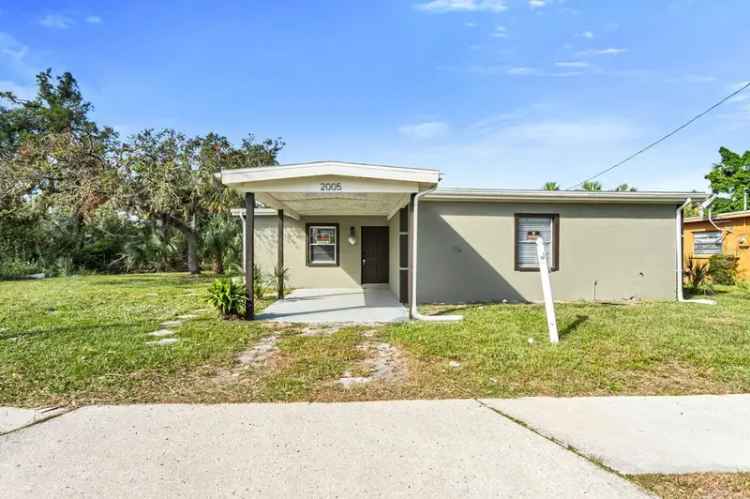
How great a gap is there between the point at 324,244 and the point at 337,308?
172 inches

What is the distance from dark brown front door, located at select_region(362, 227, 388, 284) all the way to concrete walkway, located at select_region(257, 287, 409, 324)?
1.33 m

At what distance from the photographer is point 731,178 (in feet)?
82.1

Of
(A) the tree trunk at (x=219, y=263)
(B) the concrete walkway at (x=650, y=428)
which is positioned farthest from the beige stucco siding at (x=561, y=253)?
(A) the tree trunk at (x=219, y=263)

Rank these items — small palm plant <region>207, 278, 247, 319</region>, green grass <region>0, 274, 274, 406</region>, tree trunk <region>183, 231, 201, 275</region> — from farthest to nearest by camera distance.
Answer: tree trunk <region>183, 231, 201, 275</region> < small palm plant <region>207, 278, 247, 319</region> < green grass <region>0, 274, 274, 406</region>

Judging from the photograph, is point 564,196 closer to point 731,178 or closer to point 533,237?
point 533,237

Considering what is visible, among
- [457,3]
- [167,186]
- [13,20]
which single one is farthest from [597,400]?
[13,20]

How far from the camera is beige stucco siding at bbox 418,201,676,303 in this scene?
966 centimetres

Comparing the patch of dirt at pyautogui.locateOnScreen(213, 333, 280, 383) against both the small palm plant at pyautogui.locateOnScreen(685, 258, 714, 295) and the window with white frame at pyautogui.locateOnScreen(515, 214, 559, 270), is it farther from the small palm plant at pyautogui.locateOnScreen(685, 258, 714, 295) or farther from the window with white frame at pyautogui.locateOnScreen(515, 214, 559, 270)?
the small palm plant at pyautogui.locateOnScreen(685, 258, 714, 295)

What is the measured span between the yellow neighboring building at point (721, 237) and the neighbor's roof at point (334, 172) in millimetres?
10717

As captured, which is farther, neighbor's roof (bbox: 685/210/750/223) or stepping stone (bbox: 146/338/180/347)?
neighbor's roof (bbox: 685/210/750/223)

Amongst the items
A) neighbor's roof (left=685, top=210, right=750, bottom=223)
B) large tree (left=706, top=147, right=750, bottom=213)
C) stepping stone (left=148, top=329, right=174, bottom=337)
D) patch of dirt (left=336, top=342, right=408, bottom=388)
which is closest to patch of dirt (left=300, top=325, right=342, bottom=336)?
patch of dirt (left=336, top=342, right=408, bottom=388)

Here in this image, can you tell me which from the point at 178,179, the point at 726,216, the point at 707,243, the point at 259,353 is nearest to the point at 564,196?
the point at 259,353

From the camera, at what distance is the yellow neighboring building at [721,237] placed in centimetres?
1302

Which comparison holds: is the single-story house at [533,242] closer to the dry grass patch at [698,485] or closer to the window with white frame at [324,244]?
the window with white frame at [324,244]
